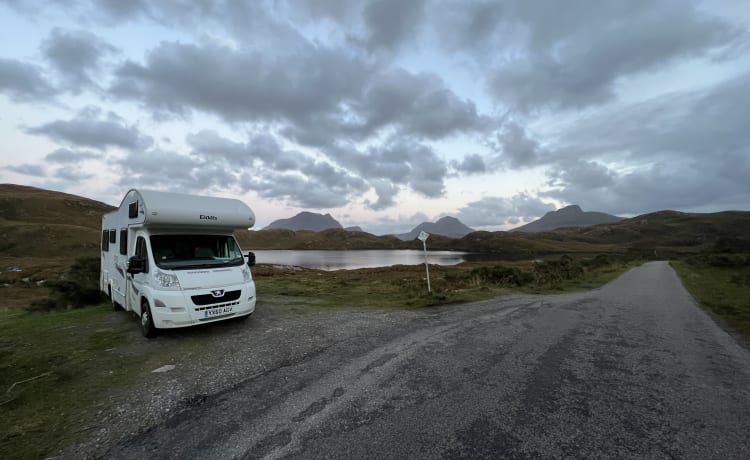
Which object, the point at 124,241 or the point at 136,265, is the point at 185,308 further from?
the point at 124,241

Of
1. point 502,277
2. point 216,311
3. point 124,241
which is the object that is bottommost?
point 502,277

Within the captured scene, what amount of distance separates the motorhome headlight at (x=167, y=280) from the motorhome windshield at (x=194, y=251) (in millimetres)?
226

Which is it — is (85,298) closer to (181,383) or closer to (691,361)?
(181,383)

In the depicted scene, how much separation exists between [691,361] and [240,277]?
10.00 meters

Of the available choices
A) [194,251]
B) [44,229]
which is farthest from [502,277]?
[44,229]

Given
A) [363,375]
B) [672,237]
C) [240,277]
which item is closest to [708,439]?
[363,375]

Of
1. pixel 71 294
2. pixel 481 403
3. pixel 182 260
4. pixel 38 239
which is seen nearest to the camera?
pixel 481 403

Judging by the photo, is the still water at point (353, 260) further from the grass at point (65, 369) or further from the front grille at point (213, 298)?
the front grille at point (213, 298)

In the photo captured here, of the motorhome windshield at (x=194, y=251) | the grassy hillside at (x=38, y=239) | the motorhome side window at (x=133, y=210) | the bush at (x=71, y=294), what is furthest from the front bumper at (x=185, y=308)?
the grassy hillside at (x=38, y=239)

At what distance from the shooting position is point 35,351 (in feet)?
24.3

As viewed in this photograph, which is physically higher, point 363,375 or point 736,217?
point 736,217

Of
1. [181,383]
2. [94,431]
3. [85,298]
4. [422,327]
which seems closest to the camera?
[94,431]

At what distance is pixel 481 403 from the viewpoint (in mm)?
4602

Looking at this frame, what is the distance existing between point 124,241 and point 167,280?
11.4ft
